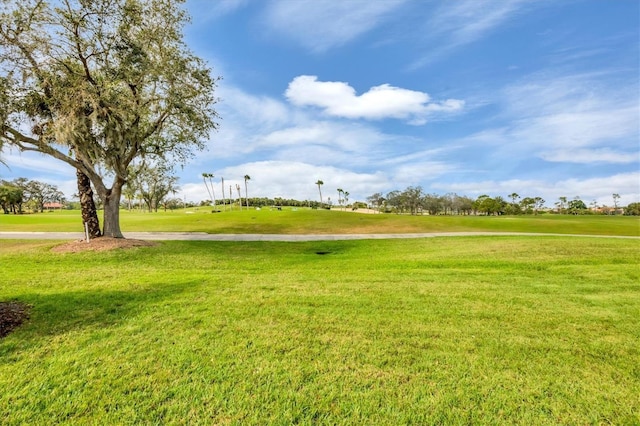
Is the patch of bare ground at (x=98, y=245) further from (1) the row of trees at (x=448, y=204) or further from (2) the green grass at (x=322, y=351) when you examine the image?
(1) the row of trees at (x=448, y=204)

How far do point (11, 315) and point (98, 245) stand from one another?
9.17 meters

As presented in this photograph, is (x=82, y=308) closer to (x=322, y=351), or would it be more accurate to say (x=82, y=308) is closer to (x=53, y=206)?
(x=322, y=351)

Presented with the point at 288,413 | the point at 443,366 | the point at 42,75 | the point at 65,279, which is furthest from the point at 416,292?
the point at 42,75

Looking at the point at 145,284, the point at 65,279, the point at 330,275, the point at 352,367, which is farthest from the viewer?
the point at 330,275

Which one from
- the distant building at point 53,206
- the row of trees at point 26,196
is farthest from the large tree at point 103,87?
the distant building at point 53,206

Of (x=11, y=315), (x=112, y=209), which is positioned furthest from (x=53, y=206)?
(x=11, y=315)

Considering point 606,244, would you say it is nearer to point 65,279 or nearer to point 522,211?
point 65,279

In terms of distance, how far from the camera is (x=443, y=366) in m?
3.74

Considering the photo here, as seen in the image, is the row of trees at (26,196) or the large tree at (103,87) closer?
the large tree at (103,87)

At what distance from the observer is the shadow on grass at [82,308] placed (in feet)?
15.3

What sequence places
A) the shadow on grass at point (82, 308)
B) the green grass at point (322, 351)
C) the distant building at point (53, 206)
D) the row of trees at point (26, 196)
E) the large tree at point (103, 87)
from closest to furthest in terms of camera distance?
the green grass at point (322, 351) < the shadow on grass at point (82, 308) < the large tree at point (103, 87) < the row of trees at point (26, 196) < the distant building at point (53, 206)

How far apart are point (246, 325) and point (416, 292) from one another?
12.7 feet

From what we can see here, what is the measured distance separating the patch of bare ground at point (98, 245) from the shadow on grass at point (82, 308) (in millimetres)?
7069

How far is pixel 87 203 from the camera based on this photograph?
1485 centimetres
